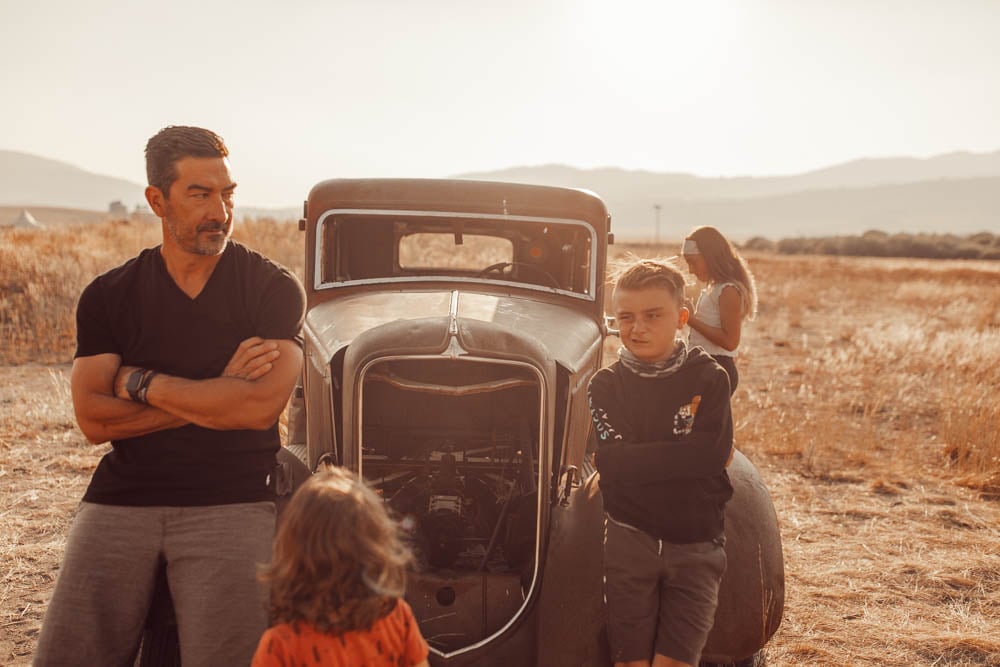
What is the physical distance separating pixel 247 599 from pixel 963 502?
606 centimetres

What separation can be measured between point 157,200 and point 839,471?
21.5ft

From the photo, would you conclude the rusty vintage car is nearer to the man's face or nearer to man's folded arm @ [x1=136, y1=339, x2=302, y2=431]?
man's folded arm @ [x1=136, y1=339, x2=302, y2=431]

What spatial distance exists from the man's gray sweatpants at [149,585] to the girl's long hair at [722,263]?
3376 mm

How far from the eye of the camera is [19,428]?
318 inches

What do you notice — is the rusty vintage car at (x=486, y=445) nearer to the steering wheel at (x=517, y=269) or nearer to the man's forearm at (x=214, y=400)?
the steering wheel at (x=517, y=269)

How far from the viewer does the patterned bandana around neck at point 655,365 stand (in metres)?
2.98

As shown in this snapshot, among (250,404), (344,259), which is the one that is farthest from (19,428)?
(250,404)

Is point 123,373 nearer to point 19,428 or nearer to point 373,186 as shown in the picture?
point 373,186

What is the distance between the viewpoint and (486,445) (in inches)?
158

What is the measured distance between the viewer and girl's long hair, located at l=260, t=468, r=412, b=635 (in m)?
2.03

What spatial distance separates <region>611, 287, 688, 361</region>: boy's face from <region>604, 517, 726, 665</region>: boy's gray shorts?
64 cm

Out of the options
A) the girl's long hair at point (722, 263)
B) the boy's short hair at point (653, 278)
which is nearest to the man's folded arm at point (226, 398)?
the boy's short hair at point (653, 278)

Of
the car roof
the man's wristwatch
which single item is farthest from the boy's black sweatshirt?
the car roof

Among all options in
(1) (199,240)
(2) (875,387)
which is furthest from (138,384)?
(2) (875,387)
